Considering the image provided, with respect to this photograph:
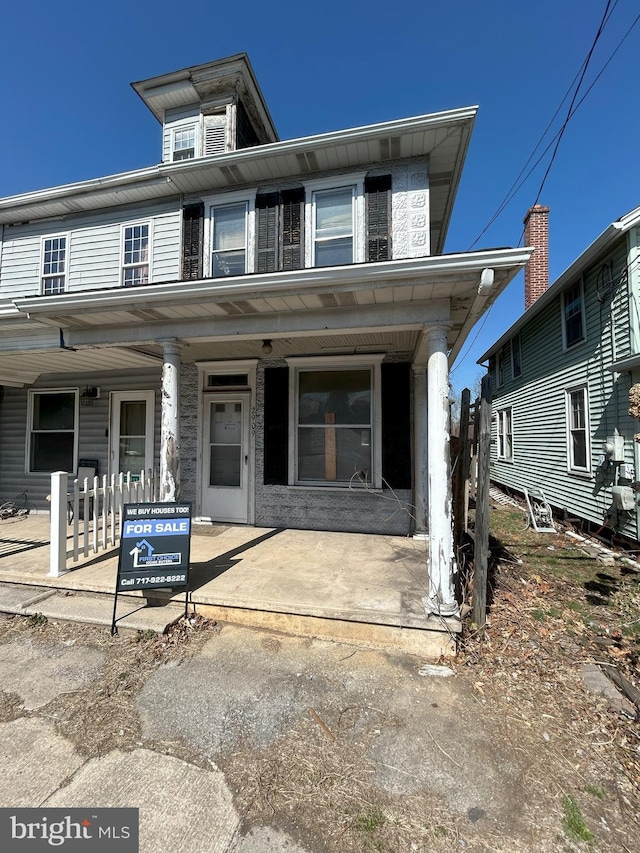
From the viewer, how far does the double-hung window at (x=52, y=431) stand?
23.5 feet

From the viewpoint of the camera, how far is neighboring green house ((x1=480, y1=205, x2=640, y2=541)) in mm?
6012

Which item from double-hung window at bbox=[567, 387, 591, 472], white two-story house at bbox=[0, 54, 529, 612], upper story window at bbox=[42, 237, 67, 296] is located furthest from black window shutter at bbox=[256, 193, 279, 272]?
double-hung window at bbox=[567, 387, 591, 472]

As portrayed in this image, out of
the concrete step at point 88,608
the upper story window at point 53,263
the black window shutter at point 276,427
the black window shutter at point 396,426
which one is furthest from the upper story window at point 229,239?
the concrete step at point 88,608

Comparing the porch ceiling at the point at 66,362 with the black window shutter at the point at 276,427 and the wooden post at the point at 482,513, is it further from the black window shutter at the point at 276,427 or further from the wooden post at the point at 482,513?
the wooden post at the point at 482,513

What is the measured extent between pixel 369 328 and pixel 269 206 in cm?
339

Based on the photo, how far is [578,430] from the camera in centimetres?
779

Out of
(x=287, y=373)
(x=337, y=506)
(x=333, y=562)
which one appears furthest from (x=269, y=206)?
(x=333, y=562)

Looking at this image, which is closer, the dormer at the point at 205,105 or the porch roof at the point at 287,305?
the porch roof at the point at 287,305

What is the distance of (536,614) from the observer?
3598 mm

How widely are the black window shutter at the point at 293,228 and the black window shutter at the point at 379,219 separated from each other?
1.00 metres

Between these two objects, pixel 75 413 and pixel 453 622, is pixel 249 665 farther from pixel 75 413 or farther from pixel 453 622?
pixel 75 413

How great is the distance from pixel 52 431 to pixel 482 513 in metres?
7.66

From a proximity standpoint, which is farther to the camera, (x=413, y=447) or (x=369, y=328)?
(x=413, y=447)

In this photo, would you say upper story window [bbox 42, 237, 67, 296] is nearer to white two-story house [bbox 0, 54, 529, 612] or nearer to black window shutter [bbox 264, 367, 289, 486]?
white two-story house [bbox 0, 54, 529, 612]
